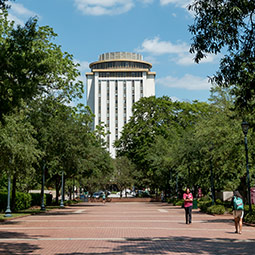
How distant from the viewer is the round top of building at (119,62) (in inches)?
5517

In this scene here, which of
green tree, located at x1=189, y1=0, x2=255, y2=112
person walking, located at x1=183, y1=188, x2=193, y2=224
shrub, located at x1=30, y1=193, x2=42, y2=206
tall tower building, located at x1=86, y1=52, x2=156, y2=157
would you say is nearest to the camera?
green tree, located at x1=189, y1=0, x2=255, y2=112

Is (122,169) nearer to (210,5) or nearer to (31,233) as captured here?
(31,233)

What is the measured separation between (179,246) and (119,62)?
428 feet

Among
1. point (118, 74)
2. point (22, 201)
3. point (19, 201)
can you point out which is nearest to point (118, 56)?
point (118, 74)

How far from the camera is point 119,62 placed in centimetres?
14038

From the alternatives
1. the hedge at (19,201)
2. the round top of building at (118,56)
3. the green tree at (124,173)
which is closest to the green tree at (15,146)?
the hedge at (19,201)

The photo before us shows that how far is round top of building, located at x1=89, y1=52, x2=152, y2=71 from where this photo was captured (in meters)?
140

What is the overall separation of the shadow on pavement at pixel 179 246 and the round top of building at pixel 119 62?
126908 millimetres

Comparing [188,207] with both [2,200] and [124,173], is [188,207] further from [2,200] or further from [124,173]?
[124,173]

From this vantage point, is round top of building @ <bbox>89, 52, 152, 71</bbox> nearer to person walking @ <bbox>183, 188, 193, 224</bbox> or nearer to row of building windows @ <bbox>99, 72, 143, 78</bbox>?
row of building windows @ <bbox>99, 72, 143, 78</bbox>

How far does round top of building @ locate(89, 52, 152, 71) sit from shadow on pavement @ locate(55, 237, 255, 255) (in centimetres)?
12691

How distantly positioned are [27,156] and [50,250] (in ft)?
39.5

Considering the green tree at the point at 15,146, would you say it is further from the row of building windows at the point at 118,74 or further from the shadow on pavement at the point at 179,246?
the row of building windows at the point at 118,74

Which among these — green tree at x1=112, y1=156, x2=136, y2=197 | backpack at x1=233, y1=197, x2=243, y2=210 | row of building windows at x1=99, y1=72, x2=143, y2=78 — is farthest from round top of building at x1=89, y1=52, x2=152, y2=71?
backpack at x1=233, y1=197, x2=243, y2=210
